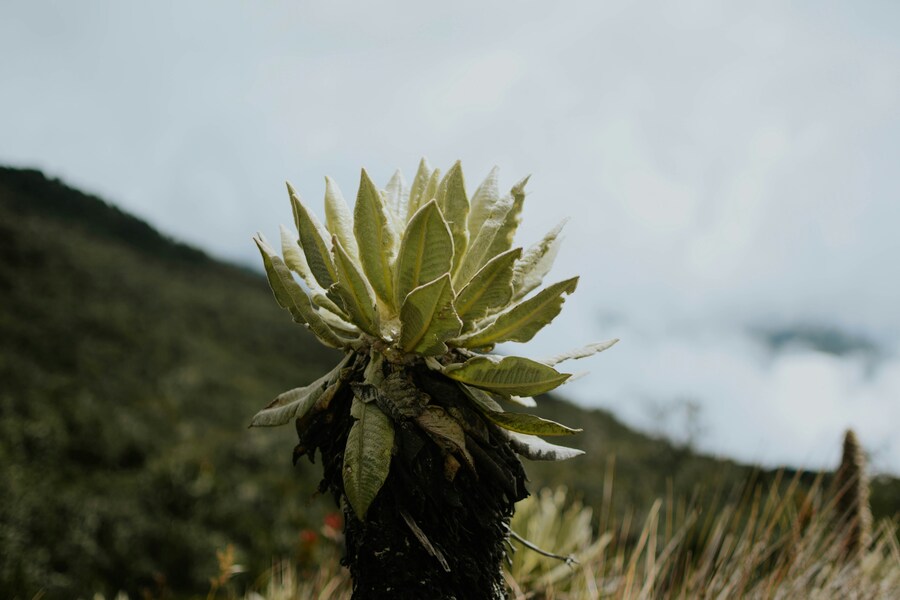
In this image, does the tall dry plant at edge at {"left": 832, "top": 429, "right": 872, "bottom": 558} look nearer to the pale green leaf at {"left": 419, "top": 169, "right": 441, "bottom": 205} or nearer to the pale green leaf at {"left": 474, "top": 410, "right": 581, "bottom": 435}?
the pale green leaf at {"left": 474, "top": 410, "right": 581, "bottom": 435}

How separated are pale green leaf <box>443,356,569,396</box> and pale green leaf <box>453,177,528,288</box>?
262 mm

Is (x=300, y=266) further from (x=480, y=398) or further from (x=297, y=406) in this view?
(x=480, y=398)

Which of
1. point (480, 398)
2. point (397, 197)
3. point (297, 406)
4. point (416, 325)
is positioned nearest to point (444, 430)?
point (480, 398)

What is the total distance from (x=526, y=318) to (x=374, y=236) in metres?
0.44

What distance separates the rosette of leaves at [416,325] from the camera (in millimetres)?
1547

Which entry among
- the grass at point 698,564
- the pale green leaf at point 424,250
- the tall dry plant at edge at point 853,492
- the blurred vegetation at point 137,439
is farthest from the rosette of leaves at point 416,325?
the tall dry plant at edge at point 853,492

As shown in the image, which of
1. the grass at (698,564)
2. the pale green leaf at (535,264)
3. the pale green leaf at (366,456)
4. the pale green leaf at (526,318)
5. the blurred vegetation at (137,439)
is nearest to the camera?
the pale green leaf at (366,456)

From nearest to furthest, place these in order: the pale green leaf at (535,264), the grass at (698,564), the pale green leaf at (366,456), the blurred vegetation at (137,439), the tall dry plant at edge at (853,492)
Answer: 1. the pale green leaf at (366,456)
2. the pale green leaf at (535,264)
3. the grass at (698,564)
4. the tall dry plant at edge at (853,492)
5. the blurred vegetation at (137,439)

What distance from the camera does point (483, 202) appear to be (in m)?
1.90

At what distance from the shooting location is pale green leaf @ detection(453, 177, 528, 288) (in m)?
1.75

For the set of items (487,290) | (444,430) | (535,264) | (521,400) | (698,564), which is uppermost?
(535,264)

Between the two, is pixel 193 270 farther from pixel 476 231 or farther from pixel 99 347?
pixel 476 231

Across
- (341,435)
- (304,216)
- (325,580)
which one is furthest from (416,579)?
(325,580)

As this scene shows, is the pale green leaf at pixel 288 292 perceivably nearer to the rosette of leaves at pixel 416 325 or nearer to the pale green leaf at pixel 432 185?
the rosette of leaves at pixel 416 325
